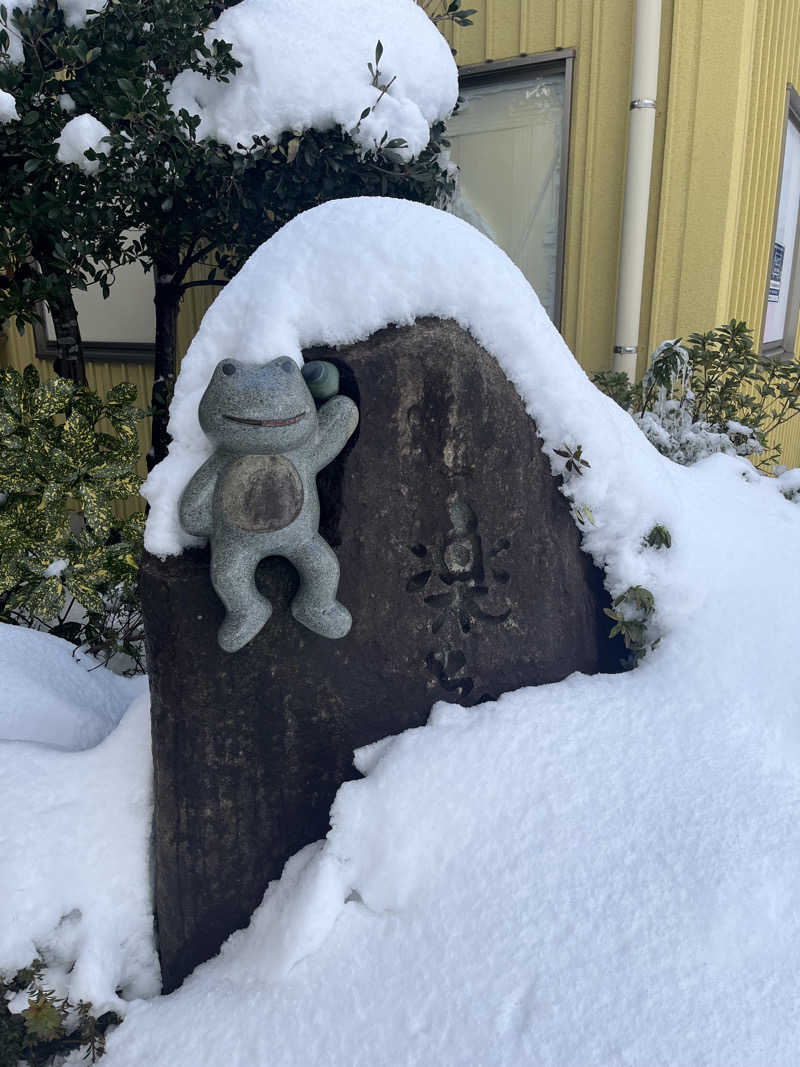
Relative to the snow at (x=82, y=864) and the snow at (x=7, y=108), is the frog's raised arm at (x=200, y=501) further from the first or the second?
the snow at (x=7, y=108)

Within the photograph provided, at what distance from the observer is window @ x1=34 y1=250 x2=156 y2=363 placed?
5.34 metres

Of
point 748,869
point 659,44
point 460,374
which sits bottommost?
point 748,869

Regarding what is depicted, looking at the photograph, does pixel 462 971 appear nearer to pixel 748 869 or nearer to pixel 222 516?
pixel 748 869

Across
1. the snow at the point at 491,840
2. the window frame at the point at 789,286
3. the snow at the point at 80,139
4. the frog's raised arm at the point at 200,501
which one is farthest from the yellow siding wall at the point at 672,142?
the frog's raised arm at the point at 200,501

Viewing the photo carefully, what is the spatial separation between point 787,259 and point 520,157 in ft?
7.55

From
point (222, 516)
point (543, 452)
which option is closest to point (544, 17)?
point (543, 452)

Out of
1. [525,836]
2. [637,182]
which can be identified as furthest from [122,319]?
[525,836]

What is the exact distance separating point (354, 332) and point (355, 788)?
986mm

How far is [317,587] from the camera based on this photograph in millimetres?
1580

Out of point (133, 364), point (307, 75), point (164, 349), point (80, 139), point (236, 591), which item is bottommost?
point (133, 364)

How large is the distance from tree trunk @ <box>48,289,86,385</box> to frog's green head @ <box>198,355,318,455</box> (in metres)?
2.29

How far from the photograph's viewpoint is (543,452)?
1.91 m

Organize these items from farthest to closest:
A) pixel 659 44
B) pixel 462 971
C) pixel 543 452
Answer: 1. pixel 659 44
2. pixel 543 452
3. pixel 462 971

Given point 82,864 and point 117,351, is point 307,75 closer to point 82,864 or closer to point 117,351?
point 82,864
